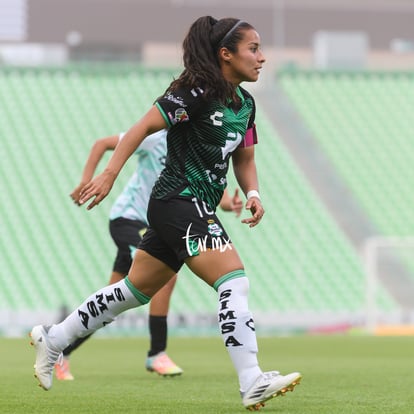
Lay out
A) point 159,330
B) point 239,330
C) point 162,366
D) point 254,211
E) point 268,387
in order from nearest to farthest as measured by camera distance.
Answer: point 268,387 → point 239,330 → point 254,211 → point 162,366 → point 159,330

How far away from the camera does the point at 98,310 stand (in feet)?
19.2

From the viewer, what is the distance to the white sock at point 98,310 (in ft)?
19.1

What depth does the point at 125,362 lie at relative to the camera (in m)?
10.8

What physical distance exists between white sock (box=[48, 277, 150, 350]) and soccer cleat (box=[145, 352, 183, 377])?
92.1 inches

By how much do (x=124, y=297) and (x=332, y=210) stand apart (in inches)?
764

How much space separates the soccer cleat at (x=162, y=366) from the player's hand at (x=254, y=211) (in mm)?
2662

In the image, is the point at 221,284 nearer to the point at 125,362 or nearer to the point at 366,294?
the point at 125,362

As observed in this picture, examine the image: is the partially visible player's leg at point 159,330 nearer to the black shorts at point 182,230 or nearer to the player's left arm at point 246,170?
the player's left arm at point 246,170

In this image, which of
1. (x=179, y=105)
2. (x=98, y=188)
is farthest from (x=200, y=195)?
(x=98, y=188)

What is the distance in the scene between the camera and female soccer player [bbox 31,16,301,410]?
17.4ft

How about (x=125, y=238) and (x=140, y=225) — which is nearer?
(x=125, y=238)

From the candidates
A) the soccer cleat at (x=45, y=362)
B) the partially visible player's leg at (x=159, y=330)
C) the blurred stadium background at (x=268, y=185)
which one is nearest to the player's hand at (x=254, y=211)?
the soccer cleat at (x=45, y=362)

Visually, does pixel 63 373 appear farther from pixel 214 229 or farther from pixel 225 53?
pixel 225 53

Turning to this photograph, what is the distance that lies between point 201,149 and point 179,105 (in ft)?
0.93
